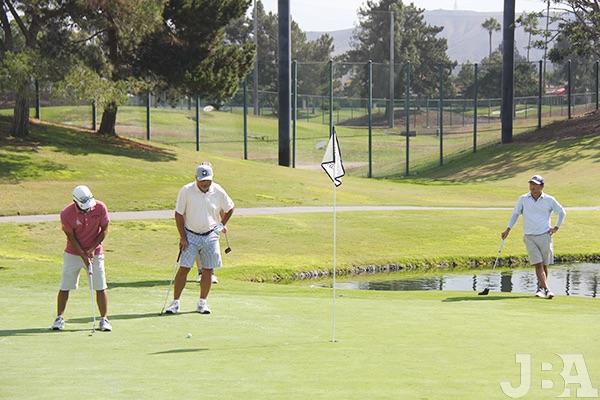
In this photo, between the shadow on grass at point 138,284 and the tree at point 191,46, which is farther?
the tree at point 191,46

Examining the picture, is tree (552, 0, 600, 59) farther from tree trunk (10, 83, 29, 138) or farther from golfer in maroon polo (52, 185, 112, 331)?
golfer in maroon polo (52, 185, 112, 331)

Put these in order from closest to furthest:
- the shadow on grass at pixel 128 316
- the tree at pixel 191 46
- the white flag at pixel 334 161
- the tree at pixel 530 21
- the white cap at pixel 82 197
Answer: the white cap at pixel 82 197 < the white flag at pixel 334 161 < the shadow on grass at pixel 128 316 < the tree at pixel 191 46 < the tree at pixel 530 21

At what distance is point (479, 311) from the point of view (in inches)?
713

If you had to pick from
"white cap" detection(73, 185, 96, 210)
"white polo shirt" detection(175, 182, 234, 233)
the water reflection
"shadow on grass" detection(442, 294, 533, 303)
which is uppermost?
"white cap" detection(73, 185, 96, 210)

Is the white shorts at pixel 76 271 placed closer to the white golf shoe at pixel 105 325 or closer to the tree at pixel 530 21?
the white golf shoe at pixel 105 325

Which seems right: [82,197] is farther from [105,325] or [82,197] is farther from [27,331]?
[27,331]

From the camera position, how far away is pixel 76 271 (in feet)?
50.6

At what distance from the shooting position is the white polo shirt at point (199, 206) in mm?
16672

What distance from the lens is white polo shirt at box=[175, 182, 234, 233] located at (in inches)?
656

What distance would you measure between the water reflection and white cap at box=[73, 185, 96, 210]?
1288cm

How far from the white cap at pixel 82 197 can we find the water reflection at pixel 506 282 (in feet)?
42.2

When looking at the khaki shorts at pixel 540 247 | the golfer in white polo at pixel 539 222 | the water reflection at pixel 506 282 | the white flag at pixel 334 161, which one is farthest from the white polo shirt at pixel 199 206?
the water reflection at pixel 506 282

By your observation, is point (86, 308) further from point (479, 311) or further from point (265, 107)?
point (265, 107)

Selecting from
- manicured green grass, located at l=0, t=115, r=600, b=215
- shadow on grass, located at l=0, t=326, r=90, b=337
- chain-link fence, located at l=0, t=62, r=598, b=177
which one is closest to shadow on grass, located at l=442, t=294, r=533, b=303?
shadow on grass, located at l=0, t=326, r=90, b=337
